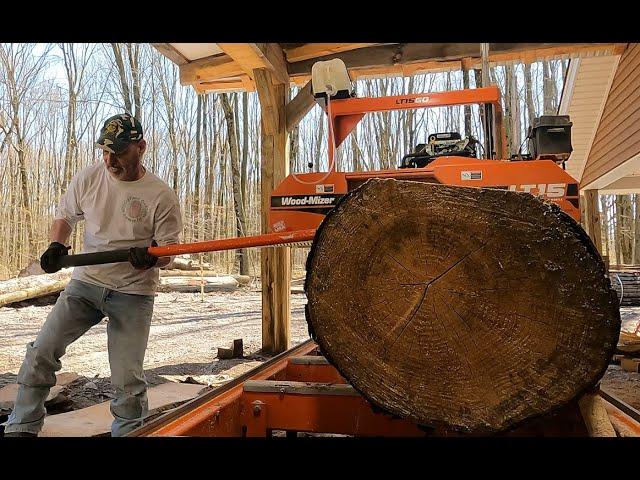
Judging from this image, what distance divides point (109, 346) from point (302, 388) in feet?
4.35

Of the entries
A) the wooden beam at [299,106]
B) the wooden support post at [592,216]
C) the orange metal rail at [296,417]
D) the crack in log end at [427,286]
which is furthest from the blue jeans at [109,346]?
the wooden support post at [592,216]

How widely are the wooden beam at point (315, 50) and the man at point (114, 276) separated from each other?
3422 mm

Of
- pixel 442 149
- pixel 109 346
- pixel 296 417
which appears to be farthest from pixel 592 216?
pixel 109 346

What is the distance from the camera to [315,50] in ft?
19.1

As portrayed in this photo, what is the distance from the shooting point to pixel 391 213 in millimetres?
1462

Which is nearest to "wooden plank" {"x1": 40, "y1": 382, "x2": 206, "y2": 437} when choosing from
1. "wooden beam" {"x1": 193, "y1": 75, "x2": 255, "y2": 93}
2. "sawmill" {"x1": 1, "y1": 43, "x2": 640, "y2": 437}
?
"sawmill" {"x1": 1, "y1": 43, "x2": 640, "y2": 437}

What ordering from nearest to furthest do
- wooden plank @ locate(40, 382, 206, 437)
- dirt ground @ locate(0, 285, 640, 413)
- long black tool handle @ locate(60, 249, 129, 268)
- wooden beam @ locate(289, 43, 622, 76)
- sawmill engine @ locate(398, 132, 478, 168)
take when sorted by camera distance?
1. long black tool handle @ locate(60, 249, 129, 268)
2. wooden plank @ locate(40, 382, 206, 437)
3. sawmill engine @ locate(398, 132, 478, 168)
4. dirt ground @ locate(0, 285, 640, 413)
5. wooden beam @ locate(289, 43, 622, 76)

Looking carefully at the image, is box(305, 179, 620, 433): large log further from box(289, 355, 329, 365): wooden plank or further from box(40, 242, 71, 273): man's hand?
box(40, 242, 71, 273): man's hand

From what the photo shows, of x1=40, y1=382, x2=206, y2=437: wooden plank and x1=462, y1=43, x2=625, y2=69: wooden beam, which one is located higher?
x1=462, y1=43, x2=625, y2=69: wooden beam

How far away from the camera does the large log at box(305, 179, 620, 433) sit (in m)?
1.36

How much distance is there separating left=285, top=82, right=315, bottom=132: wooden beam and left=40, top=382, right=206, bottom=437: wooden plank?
10.9ft

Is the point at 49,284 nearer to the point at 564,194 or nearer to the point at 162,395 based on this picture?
the point at 162,395

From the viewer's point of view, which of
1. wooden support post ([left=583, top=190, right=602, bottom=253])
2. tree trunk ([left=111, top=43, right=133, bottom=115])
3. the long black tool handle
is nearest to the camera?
the long black tool handle

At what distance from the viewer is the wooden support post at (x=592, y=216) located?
407 inches
